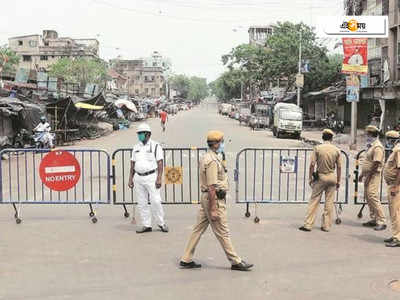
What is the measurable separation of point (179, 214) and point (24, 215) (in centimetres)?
275

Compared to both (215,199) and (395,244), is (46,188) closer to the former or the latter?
(215,199)

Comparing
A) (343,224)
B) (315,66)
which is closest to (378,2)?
(315,66)

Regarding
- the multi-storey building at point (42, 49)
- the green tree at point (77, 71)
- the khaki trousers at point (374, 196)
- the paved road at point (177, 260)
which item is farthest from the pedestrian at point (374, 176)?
the multi-storey building at point (42, 49)

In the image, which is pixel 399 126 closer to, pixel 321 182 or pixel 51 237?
pixel 321 182

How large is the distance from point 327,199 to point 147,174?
284cm

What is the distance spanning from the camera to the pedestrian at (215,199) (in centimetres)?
578

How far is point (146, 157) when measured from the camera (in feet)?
25.1

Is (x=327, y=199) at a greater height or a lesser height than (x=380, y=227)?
greater

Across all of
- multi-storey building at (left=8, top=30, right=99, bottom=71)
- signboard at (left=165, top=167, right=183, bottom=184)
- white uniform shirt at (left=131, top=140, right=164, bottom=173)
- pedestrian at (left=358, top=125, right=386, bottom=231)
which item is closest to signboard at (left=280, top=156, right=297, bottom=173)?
pedestrian at (left=358, top=125, right=386, bottom=231)

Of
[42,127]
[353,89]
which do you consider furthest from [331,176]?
[42,127]

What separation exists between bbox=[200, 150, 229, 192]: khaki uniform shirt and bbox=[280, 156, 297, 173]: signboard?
3216mm

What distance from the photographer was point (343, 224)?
27.6 ft

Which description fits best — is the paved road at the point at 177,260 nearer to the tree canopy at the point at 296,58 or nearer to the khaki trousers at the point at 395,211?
the khaki trousers at the point at 395,211

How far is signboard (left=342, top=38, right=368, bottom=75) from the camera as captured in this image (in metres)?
21.0
